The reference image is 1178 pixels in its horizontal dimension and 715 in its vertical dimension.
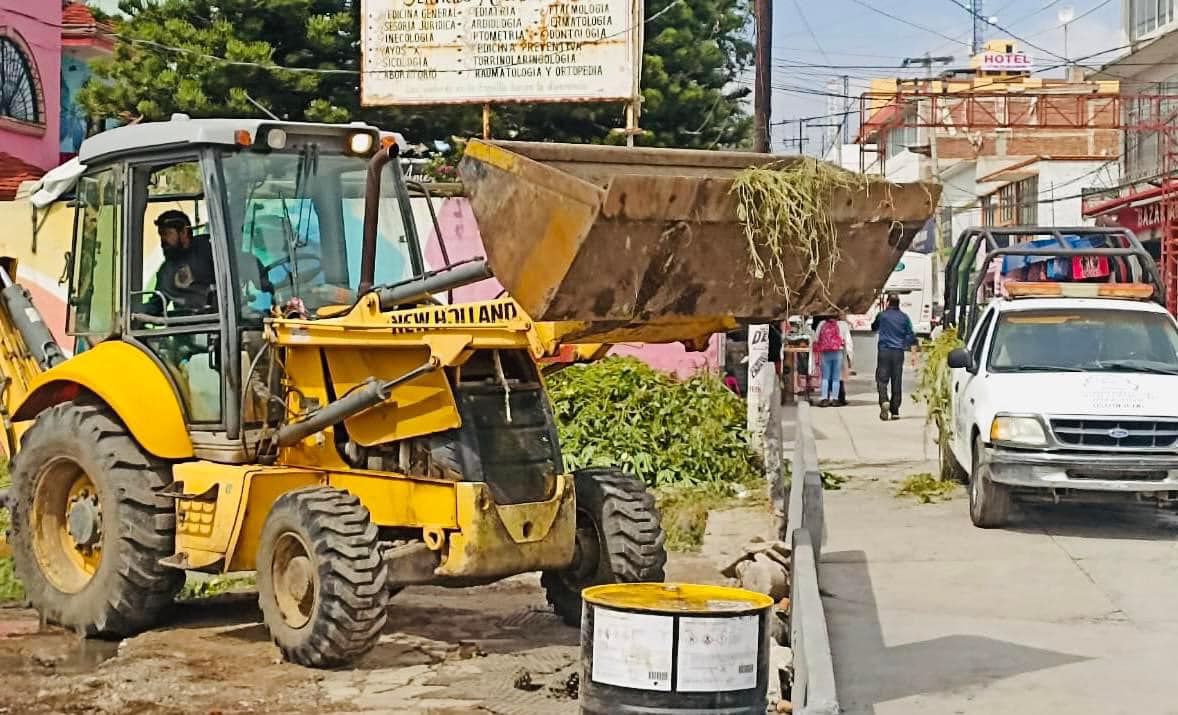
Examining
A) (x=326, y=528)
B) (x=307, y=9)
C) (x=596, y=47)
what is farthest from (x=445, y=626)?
(x=307, y=9)

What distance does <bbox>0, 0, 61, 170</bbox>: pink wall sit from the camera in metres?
27.8

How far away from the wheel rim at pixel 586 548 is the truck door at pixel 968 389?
5724mm

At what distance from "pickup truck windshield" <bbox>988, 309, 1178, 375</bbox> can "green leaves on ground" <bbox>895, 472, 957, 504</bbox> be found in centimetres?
199

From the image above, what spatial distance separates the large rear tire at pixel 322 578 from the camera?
836 centimetres

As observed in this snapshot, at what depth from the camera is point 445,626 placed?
996cm

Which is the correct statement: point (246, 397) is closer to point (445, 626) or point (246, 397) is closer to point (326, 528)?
point (326, 528)

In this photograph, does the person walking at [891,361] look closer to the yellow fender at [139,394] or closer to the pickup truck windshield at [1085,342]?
the pickup truck windshield at [1085,342]

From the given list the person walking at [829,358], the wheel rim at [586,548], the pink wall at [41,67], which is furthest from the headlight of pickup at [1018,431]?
the pink wall at [41,67]

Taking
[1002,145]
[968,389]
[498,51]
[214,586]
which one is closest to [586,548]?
[214,586]

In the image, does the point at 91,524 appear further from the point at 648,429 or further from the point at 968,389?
the point at 968,389

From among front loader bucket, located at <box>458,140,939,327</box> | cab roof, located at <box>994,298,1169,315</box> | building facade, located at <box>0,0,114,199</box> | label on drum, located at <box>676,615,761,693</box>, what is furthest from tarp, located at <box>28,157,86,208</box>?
label on drum, located at <box>676,615,761,693</box>

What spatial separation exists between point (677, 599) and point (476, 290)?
11.5 m

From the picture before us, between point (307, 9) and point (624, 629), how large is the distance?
67.4 feet

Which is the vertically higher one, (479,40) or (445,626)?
(479,40)
